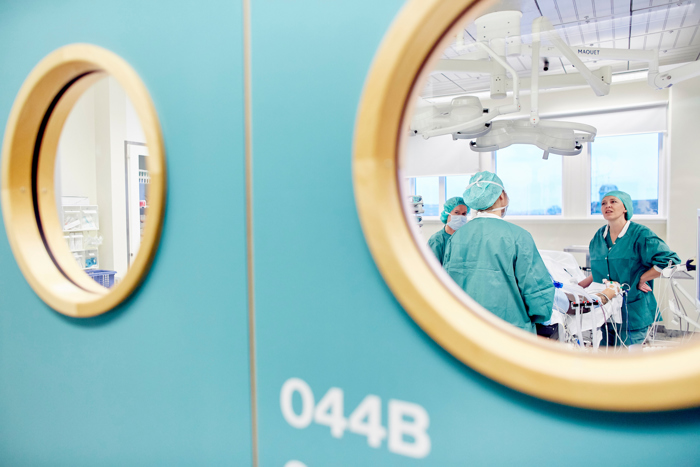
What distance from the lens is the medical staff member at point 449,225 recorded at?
2953mm

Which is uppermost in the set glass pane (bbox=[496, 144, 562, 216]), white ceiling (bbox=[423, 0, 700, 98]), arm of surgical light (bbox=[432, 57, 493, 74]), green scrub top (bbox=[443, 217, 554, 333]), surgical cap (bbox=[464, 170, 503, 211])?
white ceiling (bbox=[423, 0, 700, 98])

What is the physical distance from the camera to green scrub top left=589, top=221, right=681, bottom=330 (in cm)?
261

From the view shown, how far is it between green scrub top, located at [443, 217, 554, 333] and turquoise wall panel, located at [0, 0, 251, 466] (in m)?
1.22

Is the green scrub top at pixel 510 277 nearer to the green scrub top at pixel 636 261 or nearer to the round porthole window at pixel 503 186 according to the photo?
the round porthole window at pixel 503 186

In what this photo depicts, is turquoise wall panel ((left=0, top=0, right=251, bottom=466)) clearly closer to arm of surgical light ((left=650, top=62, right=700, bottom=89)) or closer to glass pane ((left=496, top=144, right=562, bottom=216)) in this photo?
arm of surgical light ((left=650, top=62, right=700, bottom=89))

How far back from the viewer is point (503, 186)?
2098mm

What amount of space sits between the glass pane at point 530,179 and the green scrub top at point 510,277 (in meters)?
3.33

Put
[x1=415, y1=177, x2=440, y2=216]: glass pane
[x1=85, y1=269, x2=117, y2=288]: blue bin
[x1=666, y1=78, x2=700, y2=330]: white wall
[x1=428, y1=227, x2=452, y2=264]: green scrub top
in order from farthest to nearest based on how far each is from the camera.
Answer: [x1=415, y1=177, x2=440, y2=216]: glass pane
[x1=666, y1=78, x2=700, y2=330]: white wall
[x1=85, y1=269, x2=117, y2=288]: blue bin
[x1=428, y1=227, x2=452, y2=264]: green scrub top

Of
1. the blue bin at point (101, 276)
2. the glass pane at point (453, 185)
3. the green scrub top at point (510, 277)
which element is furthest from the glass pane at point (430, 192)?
the green scrub top at point (510, 277)

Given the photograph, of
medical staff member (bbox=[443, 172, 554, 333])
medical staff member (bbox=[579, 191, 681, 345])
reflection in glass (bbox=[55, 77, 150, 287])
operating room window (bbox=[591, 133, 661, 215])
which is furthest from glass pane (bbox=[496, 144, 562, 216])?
reflection in glass (bbox=[55, 77, 150, 287])

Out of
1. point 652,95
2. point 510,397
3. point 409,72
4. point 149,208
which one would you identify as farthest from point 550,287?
point 652,95

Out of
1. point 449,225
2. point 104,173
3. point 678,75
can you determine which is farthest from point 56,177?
→ point 104,173

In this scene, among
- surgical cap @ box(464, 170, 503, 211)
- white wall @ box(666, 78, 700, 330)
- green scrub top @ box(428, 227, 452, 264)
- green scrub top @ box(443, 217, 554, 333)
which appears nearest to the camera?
green scrub top @ box(443, 217, 554, 333)

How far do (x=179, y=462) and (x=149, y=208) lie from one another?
0.58 metres
